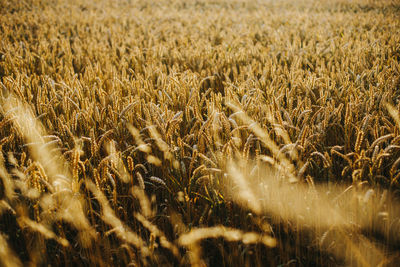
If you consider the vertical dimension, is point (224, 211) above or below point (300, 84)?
below

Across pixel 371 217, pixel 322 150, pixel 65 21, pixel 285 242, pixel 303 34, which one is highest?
pixel 65 21

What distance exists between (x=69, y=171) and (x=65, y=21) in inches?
224

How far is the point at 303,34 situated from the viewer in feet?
14.7

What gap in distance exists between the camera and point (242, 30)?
4.88 m

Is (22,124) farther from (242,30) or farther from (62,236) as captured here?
(242,30)

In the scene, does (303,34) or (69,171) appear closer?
(69,171)

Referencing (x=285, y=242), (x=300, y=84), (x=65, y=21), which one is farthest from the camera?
(x=65, y=21)

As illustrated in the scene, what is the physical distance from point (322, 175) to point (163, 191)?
786mm

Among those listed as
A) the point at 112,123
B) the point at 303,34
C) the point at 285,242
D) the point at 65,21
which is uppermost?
the point at 65,21

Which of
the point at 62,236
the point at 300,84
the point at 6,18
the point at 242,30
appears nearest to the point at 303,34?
the point at 242,30

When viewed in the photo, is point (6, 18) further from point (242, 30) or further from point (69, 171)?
point (69, 171)

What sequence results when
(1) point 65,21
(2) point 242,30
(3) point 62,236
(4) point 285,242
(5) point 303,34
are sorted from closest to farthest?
(3) point 62,236, (4) point 285,242, (5) point 303,34, (2) point 242,30, (1) point 65,21

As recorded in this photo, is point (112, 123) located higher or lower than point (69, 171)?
higher

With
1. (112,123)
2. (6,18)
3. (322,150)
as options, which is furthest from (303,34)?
(6,18)
